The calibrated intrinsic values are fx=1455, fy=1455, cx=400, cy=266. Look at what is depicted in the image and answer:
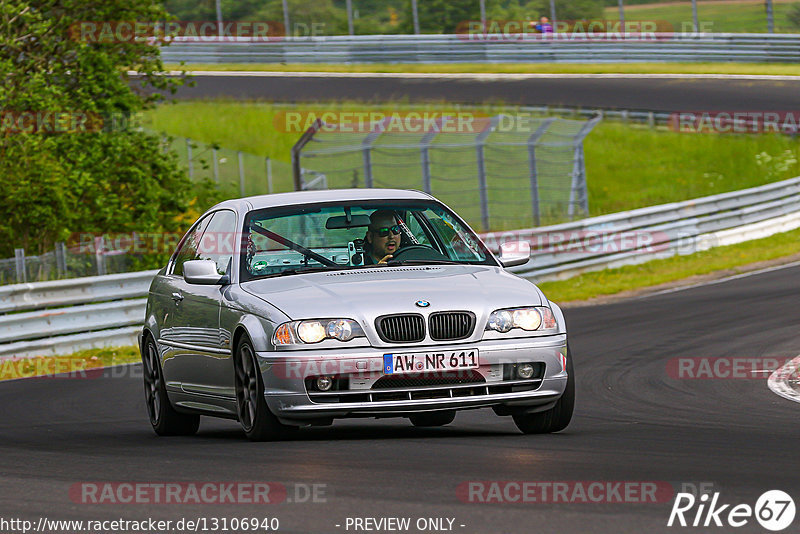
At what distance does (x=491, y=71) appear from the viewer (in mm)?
41562

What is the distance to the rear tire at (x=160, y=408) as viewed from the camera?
33.0 feet

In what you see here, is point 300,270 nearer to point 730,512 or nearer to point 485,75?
point 730,512

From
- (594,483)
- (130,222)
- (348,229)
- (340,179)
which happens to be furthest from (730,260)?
(594,483)

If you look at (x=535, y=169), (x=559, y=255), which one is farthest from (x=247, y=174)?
(x=559, y=255)

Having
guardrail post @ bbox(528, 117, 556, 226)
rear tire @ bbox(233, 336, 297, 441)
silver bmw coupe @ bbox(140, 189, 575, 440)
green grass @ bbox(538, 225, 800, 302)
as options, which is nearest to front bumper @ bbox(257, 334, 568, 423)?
silver bmw coupe @ bbox(140, 189, 575, 440)

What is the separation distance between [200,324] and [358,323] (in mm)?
1710

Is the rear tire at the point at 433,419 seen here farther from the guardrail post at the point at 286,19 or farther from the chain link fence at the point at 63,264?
the guardrail post at the point at 286,19

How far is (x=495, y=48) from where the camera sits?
42.2 m

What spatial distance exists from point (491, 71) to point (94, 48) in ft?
65.1

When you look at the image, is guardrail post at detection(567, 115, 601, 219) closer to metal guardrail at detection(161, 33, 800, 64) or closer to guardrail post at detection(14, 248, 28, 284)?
guardrail post at detection(14, 248, 28, 284)

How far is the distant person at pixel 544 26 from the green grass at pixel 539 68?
47.6 inches

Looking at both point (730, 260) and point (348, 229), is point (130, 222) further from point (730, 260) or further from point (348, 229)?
point (348, 229)

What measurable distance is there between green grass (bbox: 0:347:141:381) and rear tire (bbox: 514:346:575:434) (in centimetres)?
833

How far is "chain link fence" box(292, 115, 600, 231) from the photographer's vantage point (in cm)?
2506
